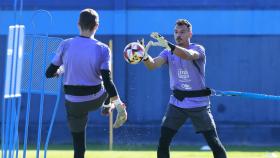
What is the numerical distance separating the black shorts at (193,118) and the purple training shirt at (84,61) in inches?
45.9

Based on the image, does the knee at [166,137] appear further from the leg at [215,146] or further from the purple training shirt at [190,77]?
the leg at [215,146]

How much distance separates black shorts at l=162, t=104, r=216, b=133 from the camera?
Answer: 29.0 feet

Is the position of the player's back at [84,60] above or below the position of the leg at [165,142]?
above

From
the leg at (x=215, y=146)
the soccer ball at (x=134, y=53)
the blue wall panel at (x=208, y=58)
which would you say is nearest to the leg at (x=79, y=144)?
the soccer ball at (x=134, y=53)

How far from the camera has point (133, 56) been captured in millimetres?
8625

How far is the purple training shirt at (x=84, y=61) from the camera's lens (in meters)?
8.05

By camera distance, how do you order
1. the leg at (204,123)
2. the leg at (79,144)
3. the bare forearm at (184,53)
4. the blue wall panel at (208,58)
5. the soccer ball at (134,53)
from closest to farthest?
the leg at (79,144), the bare forearm at (184,53), the soccer ball at (134,53), the leg at (204,123), the blue wall panel at (208,58)

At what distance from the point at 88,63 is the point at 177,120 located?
150cm

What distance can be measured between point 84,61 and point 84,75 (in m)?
0.16

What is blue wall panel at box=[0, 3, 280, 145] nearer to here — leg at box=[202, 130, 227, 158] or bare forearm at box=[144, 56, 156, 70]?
bare forearm at box=[144, 56, 156, 70]

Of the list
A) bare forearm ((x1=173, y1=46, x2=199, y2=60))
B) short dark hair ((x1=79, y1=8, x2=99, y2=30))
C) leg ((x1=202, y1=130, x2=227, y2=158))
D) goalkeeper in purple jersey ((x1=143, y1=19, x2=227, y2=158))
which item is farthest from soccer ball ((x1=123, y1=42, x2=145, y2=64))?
leg ((x1=202, y1=130, x2=227, y2=158))

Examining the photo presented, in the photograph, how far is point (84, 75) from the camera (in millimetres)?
8109
